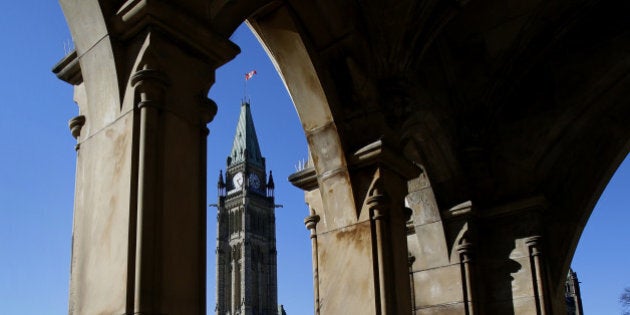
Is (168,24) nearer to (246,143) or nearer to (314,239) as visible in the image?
(314,239)

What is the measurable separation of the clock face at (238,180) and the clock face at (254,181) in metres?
1.18

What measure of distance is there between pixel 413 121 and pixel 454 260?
151cm

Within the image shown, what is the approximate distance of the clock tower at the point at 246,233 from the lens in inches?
3263

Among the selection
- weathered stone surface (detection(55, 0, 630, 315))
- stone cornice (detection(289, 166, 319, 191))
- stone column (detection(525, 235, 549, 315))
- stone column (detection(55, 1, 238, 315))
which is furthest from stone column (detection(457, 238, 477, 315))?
stone column (detection(55, 1, 238, 315))

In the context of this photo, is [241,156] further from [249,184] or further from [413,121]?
[413,121]

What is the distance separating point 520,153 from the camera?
7.77 m

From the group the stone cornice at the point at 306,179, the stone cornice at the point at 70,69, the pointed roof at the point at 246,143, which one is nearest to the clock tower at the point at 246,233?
the pointed roof at the point at 246,143

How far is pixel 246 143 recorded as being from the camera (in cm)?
8944

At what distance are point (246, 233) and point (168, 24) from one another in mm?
80922

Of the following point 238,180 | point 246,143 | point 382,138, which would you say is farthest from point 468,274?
point 246,143

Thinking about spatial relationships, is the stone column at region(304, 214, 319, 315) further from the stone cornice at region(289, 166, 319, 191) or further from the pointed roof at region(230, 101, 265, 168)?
the pointed roof at region(230, 101, 265, 168)

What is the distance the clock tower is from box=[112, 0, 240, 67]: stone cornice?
79062 mm

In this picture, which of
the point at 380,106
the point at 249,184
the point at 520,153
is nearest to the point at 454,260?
the point at 520,153

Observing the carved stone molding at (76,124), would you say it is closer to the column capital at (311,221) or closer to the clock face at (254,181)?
the column capital at (311,221)
